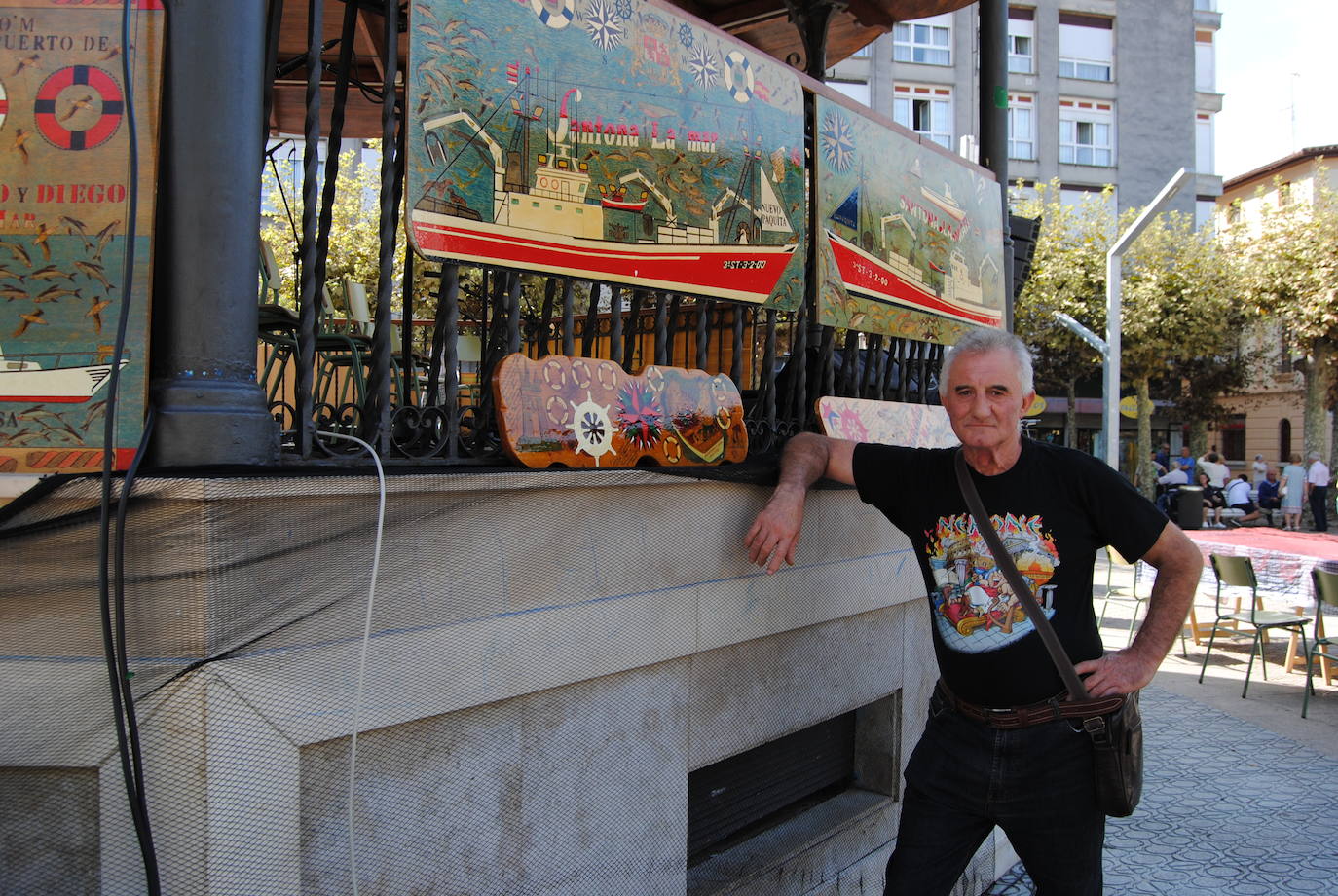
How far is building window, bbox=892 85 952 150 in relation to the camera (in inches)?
1324

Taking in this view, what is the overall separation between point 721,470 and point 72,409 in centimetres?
167

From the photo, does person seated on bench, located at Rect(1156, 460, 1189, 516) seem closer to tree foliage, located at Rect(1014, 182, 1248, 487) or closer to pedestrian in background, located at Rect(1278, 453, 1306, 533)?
tree foliage, located at Rect(1014, 182, 1248, 487)

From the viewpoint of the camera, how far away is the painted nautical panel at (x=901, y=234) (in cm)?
373

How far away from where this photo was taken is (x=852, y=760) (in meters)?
4.06

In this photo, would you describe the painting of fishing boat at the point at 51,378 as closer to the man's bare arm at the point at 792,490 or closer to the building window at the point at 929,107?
the man's bare arm at the point at 792,490

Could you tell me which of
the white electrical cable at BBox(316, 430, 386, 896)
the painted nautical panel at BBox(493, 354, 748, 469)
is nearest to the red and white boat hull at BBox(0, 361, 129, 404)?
the white electrical cable at BBox(316, 430, 386, 896)

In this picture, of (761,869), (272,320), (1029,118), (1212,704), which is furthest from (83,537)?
(1029,118)

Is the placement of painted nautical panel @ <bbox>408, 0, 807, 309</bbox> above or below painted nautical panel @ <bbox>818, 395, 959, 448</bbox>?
above

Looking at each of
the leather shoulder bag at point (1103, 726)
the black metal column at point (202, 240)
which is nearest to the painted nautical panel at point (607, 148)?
the black metal column at point (202, 240)

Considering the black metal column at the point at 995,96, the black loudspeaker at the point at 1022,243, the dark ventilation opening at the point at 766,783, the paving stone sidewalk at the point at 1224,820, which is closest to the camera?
the dark ventilation opening at the point at 766,783

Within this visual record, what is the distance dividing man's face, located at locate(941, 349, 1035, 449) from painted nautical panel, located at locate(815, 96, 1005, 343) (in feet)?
3.12

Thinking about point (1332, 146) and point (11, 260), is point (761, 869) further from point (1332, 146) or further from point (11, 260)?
point (1332, 146)

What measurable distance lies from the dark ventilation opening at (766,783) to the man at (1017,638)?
636 mm

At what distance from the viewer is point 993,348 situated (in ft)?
9.27
